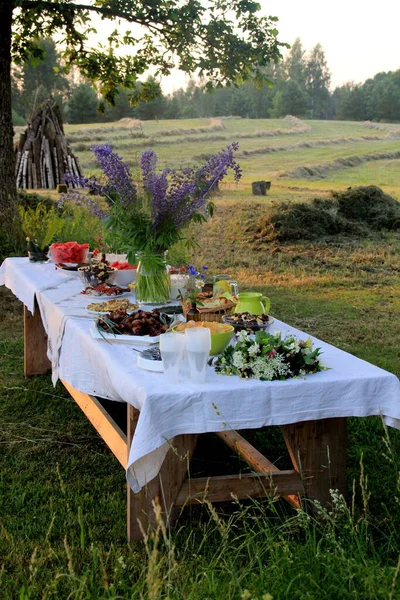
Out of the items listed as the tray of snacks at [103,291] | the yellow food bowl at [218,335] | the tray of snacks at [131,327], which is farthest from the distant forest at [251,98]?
the yellow food bowl at [218,335]

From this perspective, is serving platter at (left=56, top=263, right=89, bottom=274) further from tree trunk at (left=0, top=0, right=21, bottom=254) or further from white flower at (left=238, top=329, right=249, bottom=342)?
tree trunk at (left=0, top=0, right=21, bottom=254)

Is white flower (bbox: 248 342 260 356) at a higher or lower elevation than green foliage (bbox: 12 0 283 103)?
lower

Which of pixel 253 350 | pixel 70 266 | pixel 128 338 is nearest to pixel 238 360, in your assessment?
pixel 253 350

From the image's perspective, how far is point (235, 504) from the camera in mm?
3461

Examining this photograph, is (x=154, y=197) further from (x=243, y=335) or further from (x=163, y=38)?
(x=163, y=38)

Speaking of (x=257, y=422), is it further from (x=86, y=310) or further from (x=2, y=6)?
(x=2, y=6)

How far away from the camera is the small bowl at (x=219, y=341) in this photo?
3039 millimetres

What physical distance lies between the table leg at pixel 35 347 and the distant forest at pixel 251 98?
1305 inches

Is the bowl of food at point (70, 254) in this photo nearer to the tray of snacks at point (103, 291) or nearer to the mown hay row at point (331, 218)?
the tray of snacks at point (103, 291)

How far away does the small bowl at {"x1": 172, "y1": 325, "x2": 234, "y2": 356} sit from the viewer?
3.04 metres

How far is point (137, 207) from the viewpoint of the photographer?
4000mm

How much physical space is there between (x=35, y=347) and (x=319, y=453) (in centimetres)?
320

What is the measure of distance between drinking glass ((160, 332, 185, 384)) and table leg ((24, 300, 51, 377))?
3.14 metres

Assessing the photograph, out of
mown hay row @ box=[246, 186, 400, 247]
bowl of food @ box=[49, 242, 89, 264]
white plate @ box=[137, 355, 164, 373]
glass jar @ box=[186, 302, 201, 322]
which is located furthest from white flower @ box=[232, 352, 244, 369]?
mown hay row @ box=[246, 186, 400, 247]
